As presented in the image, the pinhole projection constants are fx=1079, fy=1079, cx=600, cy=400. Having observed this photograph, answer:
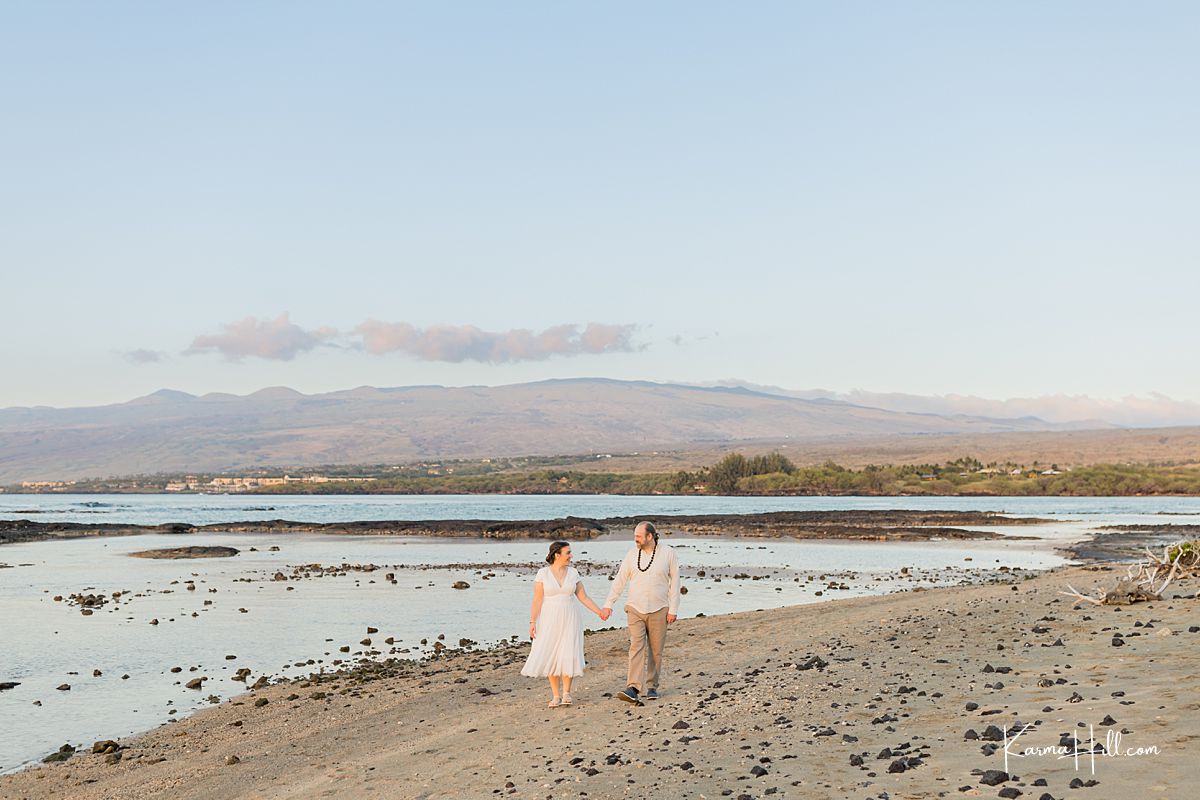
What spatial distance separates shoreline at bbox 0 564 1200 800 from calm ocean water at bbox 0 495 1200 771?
1974mm

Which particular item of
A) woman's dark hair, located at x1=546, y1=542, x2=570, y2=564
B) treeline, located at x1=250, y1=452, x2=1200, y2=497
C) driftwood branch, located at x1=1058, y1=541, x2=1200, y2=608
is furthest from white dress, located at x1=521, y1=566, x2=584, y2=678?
treeline, located at x1=250, y1=452, x2=1200, y2=497

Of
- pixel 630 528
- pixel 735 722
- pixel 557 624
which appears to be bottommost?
pixel 630 528

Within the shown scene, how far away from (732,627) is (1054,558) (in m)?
29.4

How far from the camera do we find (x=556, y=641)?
1504cm

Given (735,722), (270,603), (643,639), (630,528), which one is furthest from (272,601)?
(630,528)

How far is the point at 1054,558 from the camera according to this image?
156 ft

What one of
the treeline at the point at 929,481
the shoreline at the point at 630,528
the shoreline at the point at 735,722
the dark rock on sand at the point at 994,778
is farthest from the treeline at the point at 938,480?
the dark rock on sand at the point at 994,778

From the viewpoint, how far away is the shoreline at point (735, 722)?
408 inches

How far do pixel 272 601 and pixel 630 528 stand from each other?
163 ft

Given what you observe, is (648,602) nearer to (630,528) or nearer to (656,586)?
(656,586)

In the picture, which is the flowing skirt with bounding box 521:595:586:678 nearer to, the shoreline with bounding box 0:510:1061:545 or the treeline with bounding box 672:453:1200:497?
the shoreline with bounding box 0:510:1061:545

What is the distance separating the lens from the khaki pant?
15344 mm

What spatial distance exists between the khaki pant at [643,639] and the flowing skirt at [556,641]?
0.77 m

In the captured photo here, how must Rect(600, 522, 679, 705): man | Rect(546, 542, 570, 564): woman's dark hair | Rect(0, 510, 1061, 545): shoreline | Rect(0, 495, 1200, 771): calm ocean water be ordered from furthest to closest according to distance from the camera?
Rect(0, 510, 1061, 545): shoreline < Rect(0, 495, 1200, 771): calm ocean water < Rect(600, 522, 679, 705): man < Rect(546, 542, 570, 564): woman's dark hair
